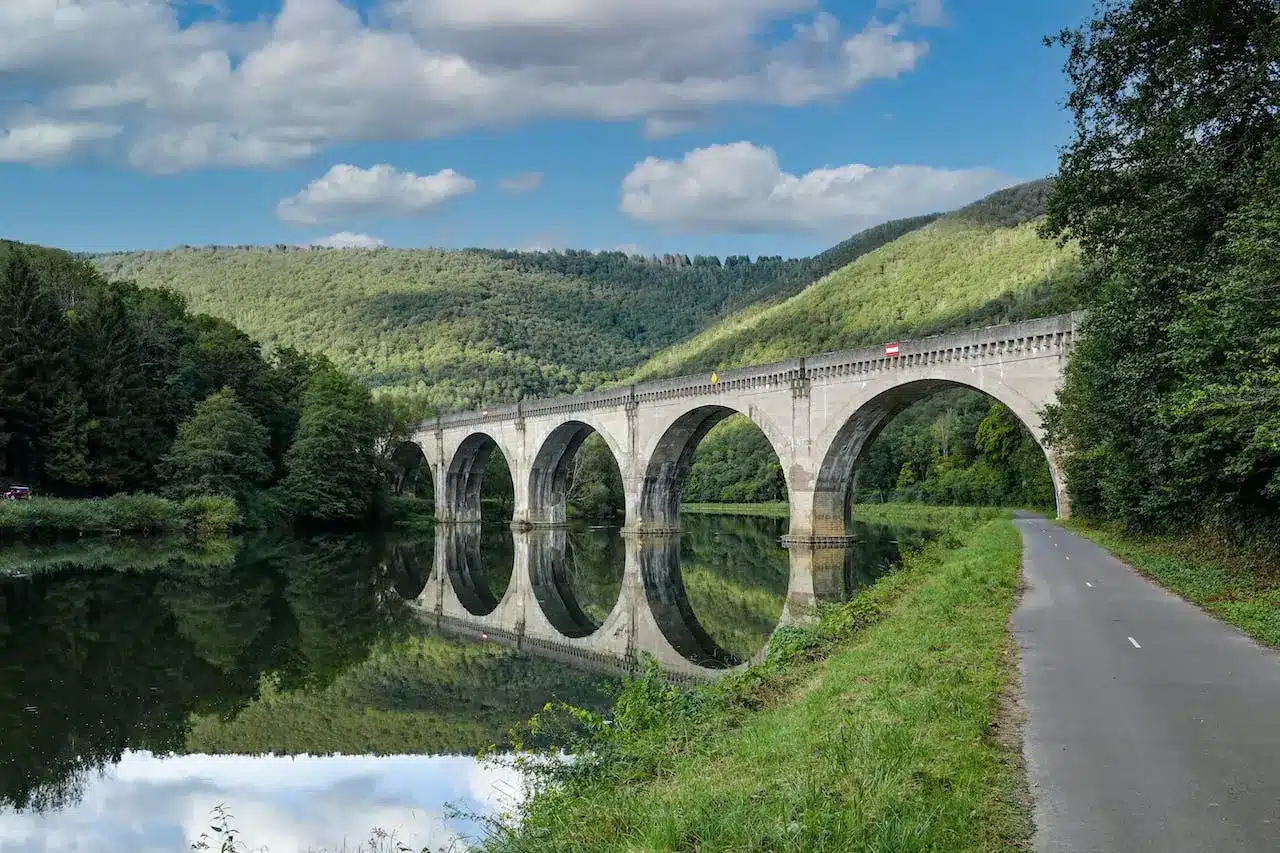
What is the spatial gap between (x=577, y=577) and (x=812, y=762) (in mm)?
28967

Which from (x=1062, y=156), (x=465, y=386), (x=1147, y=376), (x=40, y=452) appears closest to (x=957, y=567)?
(x=1147, y=376)

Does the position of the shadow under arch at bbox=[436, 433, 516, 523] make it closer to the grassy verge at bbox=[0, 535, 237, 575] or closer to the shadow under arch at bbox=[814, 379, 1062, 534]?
the grassy verge at bbox=[0, 535, 237, 575]

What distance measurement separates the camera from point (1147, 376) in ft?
63.1

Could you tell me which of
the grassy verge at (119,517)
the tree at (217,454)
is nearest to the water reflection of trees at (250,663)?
the grassy verge at (119,517)

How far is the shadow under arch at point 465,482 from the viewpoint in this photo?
267ft

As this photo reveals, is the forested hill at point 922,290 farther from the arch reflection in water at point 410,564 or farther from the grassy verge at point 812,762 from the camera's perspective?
the grassy verge at point 812,762

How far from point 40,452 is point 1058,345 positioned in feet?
145

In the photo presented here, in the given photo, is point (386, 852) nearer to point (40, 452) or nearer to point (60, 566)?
point (60, 566)

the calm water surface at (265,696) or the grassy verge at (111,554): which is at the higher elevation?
the calm water surface at (265,696)

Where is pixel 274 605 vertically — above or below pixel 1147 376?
below

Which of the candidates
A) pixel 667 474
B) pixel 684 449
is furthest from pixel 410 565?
pixel 684 449

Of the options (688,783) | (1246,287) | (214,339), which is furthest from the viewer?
(214,339)

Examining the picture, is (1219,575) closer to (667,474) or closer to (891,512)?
(667,474)

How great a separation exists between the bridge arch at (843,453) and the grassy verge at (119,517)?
2709 centimetres
